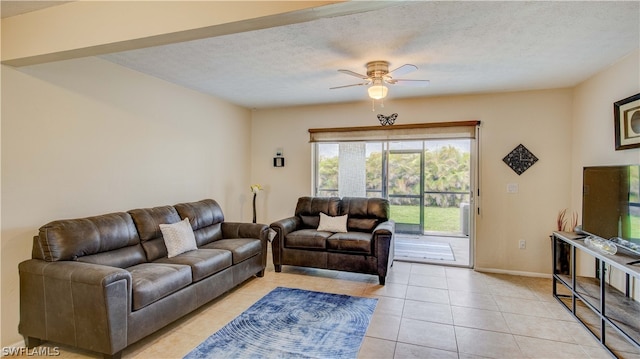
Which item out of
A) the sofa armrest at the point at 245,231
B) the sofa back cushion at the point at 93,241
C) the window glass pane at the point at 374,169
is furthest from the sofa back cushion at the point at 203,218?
the window glass pane at the point at 374,169

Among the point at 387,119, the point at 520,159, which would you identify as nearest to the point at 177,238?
the point at 387,119

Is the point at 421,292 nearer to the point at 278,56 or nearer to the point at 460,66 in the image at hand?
the point at 460,66

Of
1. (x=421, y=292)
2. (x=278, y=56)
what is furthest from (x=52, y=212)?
(x=421, y=292)

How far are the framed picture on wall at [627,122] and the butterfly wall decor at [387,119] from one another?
251 centimetres

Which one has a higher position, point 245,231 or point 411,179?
point 411,179

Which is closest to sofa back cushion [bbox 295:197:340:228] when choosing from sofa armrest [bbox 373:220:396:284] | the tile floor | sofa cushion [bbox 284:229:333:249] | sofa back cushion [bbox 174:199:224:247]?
sofa cushion [bbox 284:229:333:249]

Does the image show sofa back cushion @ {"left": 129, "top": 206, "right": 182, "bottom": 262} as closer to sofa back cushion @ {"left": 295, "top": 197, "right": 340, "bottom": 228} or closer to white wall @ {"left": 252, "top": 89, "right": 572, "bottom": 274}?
sofa back cushion @ {"left": 295, "top": 197, "right": 340, "bottom": 228}

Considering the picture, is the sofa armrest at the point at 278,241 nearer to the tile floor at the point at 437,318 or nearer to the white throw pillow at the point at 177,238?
the tile floor at the point at 437,318

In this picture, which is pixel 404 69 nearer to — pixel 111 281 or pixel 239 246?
pixel 239 246

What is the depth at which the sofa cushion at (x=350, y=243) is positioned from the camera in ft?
13.1

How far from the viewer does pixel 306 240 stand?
4.27m

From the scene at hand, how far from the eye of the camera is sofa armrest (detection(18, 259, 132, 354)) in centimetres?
223

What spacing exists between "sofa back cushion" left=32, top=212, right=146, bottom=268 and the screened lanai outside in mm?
3044

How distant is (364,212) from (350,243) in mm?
762
